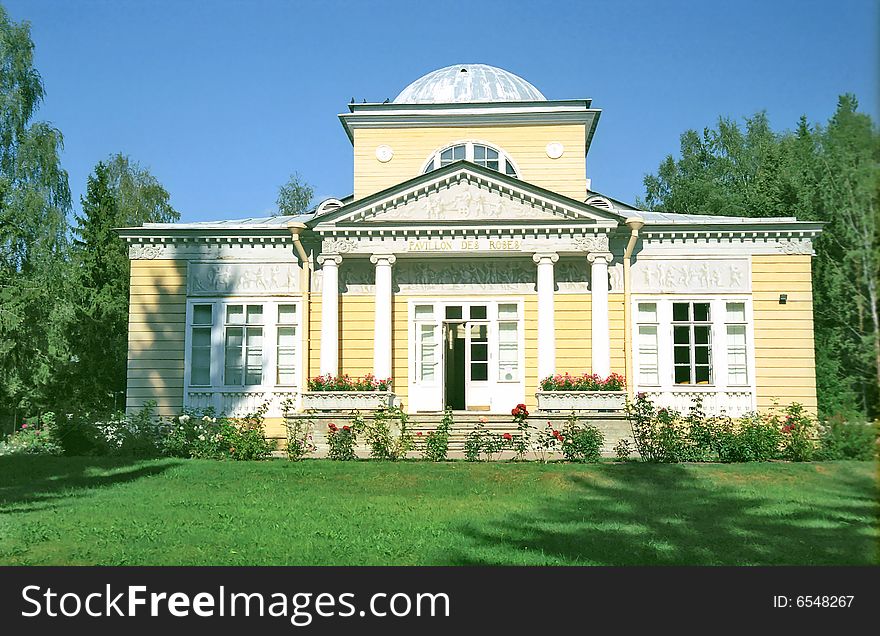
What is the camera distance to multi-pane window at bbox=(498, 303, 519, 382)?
743 inches

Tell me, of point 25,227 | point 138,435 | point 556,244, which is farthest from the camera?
point 25,227

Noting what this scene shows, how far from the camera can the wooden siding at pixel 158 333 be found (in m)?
18.8

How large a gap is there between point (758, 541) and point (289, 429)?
985cm

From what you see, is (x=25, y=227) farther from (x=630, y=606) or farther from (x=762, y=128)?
(x=762, y=128)

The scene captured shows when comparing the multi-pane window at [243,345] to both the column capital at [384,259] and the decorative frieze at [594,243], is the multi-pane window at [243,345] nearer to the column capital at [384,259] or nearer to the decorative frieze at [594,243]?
the column capital at [384,259]

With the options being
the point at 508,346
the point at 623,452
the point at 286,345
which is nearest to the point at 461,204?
the point at 508,346

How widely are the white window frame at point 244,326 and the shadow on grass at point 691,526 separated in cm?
968

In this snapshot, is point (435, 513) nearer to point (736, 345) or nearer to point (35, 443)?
point (35, 443)

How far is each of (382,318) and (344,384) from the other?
1.84 m

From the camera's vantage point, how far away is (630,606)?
10.7 feet

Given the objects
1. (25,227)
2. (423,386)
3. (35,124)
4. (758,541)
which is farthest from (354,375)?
(758,541)

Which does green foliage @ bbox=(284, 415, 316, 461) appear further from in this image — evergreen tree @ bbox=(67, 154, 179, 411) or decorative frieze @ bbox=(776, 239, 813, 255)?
decorative frieze @ bbox=(776, 239, 813, 255)

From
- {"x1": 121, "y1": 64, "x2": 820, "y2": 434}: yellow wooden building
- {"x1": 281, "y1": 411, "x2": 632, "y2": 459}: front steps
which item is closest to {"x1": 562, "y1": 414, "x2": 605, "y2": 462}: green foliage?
{"x1": 281, "y1": 411, "x2": 632, "y2": 459}: front steps

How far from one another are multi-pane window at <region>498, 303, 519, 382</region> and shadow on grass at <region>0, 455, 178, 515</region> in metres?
8.09
